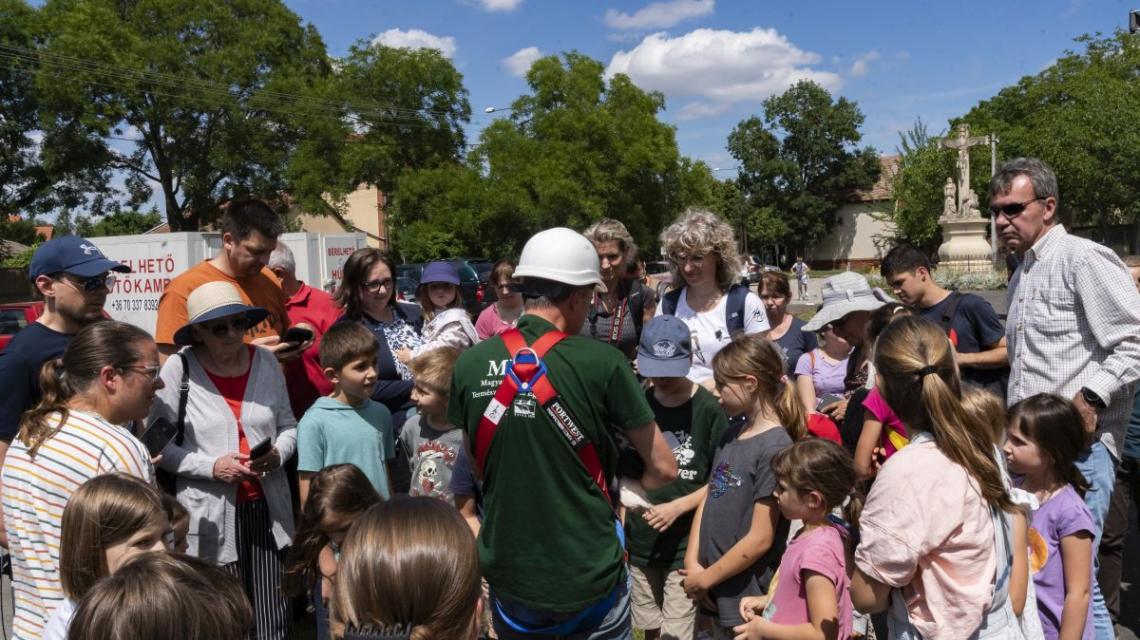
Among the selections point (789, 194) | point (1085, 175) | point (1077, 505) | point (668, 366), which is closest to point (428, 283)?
point (668, 366)

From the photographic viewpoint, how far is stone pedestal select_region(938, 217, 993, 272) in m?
26.8

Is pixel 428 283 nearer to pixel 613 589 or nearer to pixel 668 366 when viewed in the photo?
pixel 668 366

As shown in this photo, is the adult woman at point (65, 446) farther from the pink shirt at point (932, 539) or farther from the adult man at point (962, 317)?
the adult man at point (962, 317)

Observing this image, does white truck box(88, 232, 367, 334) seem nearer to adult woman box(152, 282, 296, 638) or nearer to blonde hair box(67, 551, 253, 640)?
adult woman box(152, 282, 296, 638)

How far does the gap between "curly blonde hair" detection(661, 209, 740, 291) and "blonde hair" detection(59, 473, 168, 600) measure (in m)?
2.91

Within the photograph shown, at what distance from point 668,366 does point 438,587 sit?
5.70 feet

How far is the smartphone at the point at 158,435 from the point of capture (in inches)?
125

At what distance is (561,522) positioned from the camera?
8.08 feet

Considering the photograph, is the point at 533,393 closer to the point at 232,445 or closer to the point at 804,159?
the point at 232,445

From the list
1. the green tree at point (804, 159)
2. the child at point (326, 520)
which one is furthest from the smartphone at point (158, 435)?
the green tree at point (804, 159)

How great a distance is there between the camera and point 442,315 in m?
4.94

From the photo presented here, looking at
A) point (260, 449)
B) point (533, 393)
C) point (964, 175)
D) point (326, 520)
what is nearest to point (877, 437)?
point (533, 393)

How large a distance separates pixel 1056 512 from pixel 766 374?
1.18 m

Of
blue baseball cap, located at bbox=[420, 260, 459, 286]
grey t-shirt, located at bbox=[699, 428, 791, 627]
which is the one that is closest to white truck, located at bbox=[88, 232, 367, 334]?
blue baseball cap, located at bbox=[420, 260, 459, 286]
